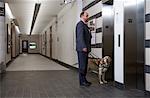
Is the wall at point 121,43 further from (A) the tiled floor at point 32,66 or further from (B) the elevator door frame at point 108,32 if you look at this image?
(A) the tiled floor at point 32,66

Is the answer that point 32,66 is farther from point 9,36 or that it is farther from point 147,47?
point 147,47

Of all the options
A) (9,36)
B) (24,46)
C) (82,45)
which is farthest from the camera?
(24,46)

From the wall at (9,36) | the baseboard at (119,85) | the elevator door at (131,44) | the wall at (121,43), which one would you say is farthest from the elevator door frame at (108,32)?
the wall at (9,36)

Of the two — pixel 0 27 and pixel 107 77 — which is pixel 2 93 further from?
pixel 0 27

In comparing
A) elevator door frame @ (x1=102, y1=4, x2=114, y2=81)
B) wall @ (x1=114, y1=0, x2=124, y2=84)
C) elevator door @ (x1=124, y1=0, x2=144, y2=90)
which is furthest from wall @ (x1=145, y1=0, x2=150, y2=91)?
elevator door frame @ (x1=102, y1=4, x2=114, y2=81)

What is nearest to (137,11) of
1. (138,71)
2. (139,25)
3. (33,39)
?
(139,25)

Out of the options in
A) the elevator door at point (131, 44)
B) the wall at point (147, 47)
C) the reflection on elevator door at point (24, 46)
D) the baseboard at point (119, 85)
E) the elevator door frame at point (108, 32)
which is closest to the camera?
the wall at point (147, 47)

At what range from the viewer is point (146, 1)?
5.24 m

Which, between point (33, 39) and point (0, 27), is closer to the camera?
point (0, 27)

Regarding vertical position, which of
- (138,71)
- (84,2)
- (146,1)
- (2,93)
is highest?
(84,2)

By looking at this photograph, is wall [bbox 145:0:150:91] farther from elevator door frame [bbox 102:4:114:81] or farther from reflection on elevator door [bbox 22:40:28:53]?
reflection on elevator door [bbox 22:40:28:53]

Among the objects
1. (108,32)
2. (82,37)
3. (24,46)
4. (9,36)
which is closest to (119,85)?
(82,37)

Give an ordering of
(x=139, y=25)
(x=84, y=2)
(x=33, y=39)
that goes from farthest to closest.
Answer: (x=33, y=39), (x=84, y=2), (x=139, y=25)

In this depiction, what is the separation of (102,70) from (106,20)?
1749mm
